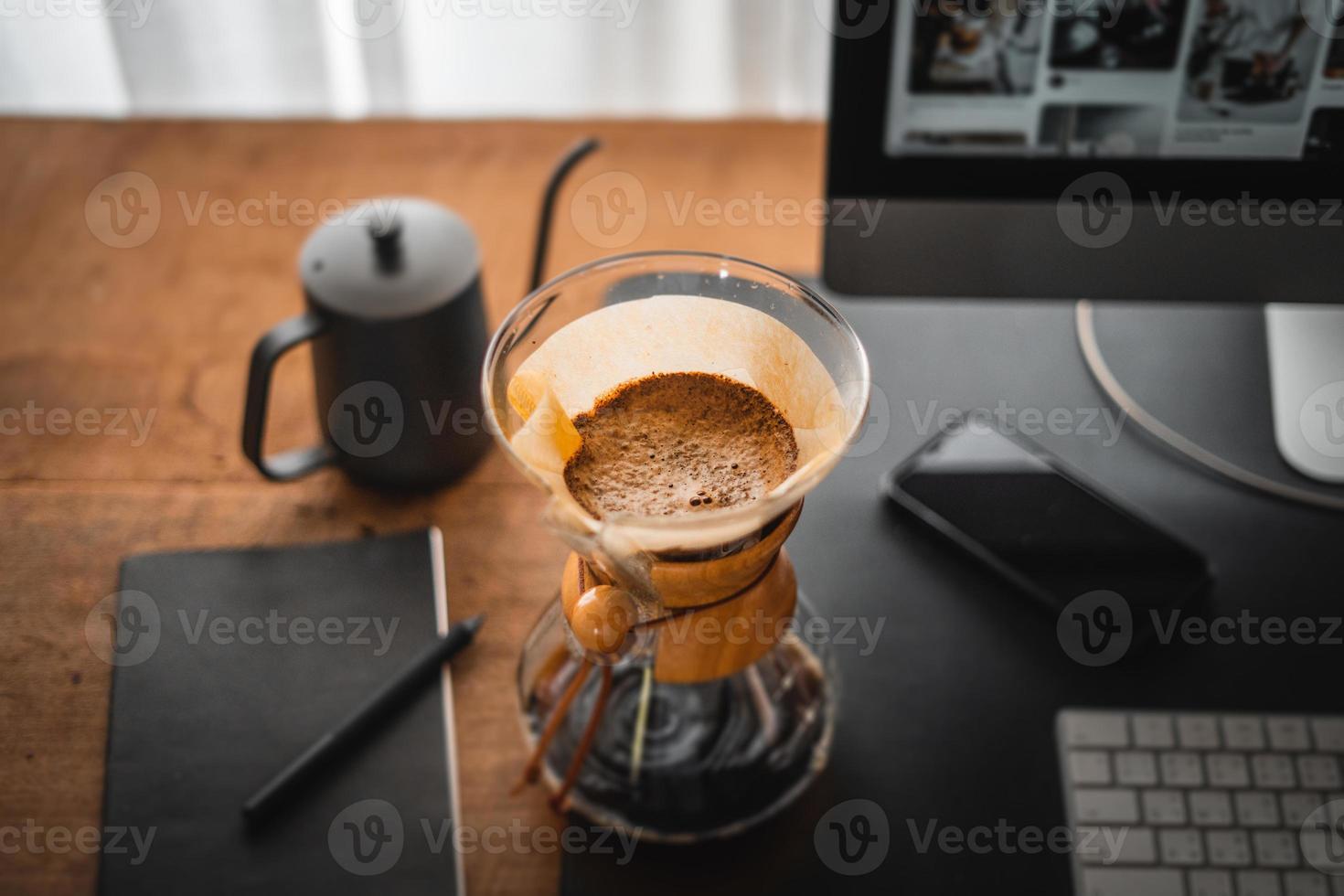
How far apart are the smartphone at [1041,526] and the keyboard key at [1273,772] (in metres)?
0.08

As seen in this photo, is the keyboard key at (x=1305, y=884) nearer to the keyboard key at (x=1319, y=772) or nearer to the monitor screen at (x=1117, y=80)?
the keyboard key at (x=1319, y=772)

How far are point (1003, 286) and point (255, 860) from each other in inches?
17.9

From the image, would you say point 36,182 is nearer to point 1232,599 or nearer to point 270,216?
point 270,216

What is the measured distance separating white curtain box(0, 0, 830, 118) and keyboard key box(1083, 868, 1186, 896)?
2.44 feet

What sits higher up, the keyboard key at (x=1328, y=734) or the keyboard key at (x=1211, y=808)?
the keyboard key at (x=1328, y=734)

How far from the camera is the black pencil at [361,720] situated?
576 mm

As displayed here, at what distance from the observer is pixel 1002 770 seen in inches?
23.1

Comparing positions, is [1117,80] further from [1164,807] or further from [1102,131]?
[1164,807]

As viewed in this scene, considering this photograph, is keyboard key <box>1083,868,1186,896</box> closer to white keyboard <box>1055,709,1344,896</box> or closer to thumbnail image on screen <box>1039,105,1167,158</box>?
white keyboard <box>1055,709,1344,896</box>

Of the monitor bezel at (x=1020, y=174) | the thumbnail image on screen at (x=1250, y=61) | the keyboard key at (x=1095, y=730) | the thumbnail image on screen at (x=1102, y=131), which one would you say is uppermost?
the thumbnail image on screen at (x=1250, y=61)

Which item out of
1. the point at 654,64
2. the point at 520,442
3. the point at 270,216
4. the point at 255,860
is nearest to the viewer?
the point at 520,442

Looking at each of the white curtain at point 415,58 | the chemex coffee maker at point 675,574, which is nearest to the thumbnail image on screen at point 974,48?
the chemex coffee maker at point 675,574

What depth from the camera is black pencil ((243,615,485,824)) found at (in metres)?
0.58

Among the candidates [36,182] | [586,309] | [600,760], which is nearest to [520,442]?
[586,309]
